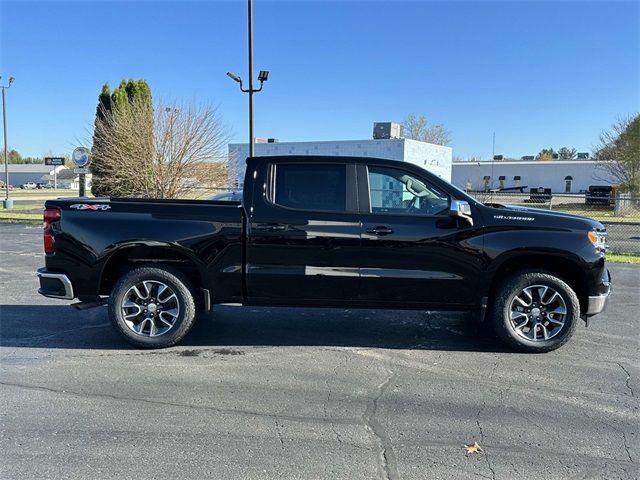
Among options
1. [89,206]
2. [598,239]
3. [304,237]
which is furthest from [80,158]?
[598,239]

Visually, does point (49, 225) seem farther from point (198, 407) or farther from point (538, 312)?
Result: point (538, 312)

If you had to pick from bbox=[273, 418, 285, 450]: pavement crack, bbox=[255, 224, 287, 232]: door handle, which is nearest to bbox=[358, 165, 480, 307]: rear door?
bbox=[255, 224, 287, 232]: door handle

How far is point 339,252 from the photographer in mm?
5148

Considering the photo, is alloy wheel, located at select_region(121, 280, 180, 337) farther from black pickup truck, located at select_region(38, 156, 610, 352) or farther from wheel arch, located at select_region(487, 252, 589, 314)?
wheel arch, located at select_region(487, 252, 589, 314)

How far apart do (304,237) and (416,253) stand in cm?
113

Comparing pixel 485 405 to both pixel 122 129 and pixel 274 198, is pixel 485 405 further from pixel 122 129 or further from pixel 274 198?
pixel 122 129

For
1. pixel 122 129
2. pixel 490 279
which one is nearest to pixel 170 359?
pixel 490 279

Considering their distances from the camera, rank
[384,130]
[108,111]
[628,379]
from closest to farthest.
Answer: [628,379], [108,111], [384,130]

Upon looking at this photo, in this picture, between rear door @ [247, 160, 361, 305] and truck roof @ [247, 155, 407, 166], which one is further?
truck roof @ [247, 155, 407, 166]

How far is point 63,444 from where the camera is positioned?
11.1 feet

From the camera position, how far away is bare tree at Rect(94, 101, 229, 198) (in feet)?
66.4

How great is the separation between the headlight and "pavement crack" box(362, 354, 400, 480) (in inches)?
99.1

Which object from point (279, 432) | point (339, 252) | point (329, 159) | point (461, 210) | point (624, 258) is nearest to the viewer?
point (279, 432)

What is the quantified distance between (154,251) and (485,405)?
138 inches
